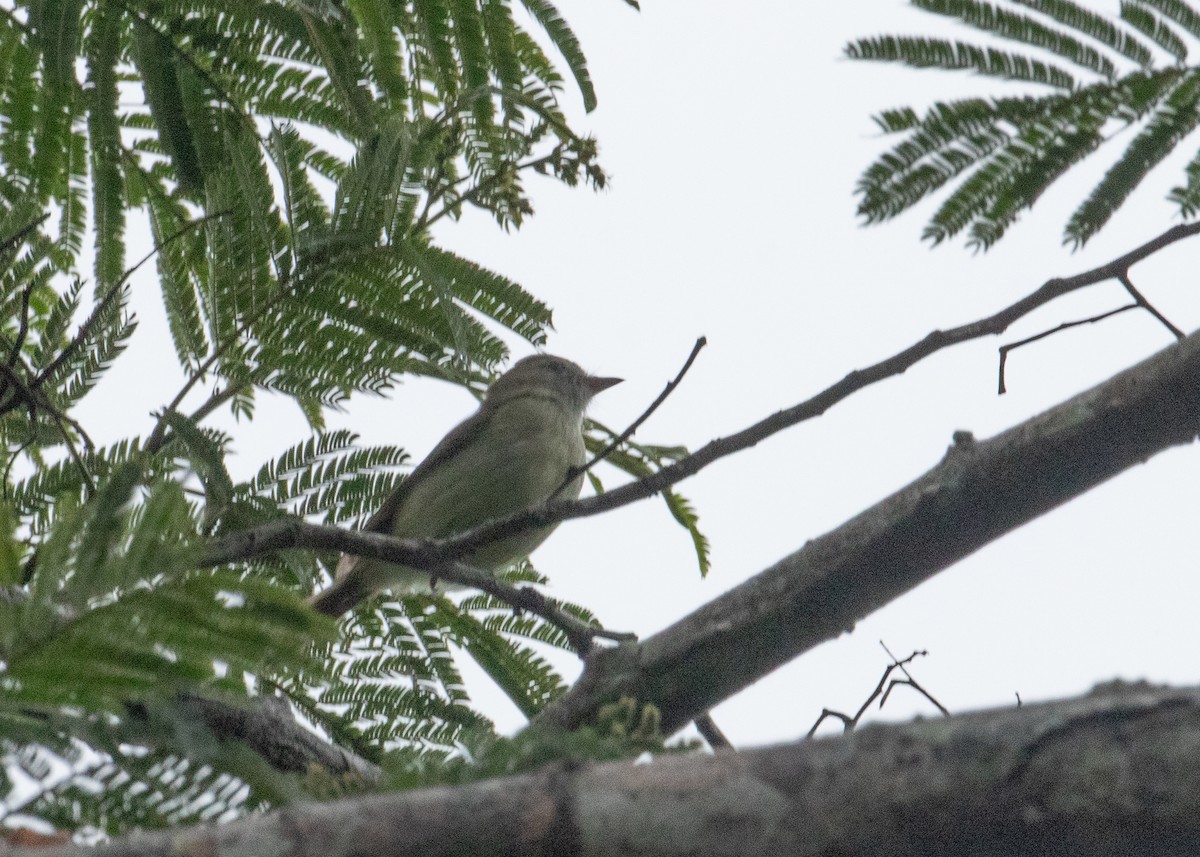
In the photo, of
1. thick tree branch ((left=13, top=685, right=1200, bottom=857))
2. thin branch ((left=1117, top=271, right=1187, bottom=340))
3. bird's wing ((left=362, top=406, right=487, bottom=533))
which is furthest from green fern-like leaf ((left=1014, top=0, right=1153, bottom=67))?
bird's wing ((left=362, top=406, right=487, bottom=533))

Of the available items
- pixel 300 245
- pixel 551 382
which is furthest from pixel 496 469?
pixel 300 245

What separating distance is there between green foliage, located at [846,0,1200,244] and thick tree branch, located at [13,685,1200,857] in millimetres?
1916

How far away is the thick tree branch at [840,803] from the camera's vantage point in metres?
1.44

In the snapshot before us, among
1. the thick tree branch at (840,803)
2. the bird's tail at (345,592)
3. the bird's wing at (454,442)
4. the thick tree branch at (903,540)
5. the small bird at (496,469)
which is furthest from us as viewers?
the bird's wing at (454,442)

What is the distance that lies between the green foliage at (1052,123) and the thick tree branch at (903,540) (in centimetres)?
76

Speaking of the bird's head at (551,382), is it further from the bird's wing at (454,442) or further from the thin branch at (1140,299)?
the thin branch at (1140,299)

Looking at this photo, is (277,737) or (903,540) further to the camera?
(277,737)

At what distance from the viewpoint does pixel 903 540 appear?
275 cm

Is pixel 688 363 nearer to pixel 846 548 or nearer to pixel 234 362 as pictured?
pixel 846 548

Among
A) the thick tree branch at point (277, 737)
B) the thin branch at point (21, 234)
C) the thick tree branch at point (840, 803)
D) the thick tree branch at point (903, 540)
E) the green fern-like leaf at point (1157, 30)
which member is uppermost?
the green fern-like leaf at point (1157, 30)

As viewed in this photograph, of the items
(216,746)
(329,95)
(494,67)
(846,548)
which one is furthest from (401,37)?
(216,746)

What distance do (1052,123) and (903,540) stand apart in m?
1.23

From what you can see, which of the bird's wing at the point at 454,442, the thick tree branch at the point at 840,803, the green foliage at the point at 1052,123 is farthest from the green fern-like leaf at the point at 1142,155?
the bird's wing at the point at 454,442

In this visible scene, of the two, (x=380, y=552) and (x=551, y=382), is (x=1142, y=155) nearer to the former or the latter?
(x=380, y=552)
